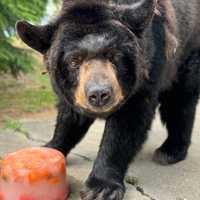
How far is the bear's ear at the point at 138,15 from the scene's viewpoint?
443cm

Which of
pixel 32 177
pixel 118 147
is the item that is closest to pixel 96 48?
pixel 118 147

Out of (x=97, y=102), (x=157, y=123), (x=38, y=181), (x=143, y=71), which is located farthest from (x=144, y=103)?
(x=157, y=123)

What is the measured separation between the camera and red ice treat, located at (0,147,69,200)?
4.40 meters

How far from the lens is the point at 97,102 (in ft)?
13.7

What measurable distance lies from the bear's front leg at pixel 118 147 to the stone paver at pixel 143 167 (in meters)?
0.18

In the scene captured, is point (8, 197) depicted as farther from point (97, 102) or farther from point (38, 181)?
point (97, 102)

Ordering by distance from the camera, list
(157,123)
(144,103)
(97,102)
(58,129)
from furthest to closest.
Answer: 1. (157,123)
2. (58,129)
3. (144,103)
4. (97,102)

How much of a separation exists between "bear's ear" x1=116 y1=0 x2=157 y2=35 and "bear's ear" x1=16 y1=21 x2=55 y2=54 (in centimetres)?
56

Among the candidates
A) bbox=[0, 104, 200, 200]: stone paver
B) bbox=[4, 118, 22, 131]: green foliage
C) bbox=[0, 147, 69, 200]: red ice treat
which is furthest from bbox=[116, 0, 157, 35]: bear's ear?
bbox=[4, 118, 22, 131]: green foliage

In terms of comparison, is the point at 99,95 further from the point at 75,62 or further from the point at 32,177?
the point at 32,177

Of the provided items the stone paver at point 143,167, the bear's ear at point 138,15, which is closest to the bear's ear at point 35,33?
the bear's ear at point 138,15

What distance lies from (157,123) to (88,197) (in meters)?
2.81

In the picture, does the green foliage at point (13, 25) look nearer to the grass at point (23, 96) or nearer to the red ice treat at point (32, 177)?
the grass at point (23, 96)

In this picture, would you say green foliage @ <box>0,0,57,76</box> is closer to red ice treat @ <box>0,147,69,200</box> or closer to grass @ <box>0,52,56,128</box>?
grass @ <box>0,52,56,128</box>
